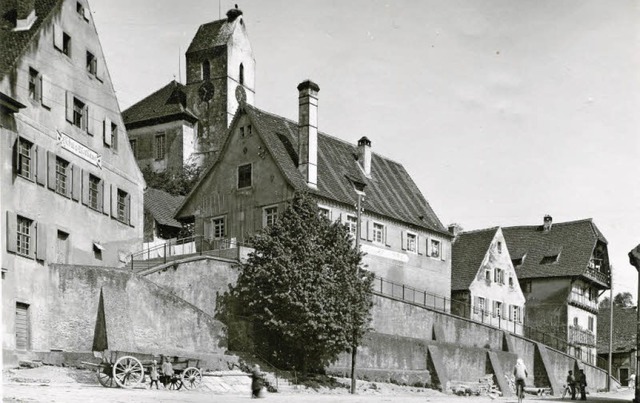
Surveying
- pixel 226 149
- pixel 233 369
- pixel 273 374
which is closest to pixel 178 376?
pixel 233 369

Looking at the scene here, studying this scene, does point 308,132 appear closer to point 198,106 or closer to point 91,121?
point 91,121

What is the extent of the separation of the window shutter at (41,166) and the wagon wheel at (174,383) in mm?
9002

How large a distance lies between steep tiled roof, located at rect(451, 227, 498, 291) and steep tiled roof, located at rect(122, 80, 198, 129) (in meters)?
25.4

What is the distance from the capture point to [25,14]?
36031mm

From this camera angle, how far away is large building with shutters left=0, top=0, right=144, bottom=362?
32469 mm

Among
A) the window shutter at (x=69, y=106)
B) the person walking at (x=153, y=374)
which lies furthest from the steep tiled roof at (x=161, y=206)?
the person walking at (x=153, y=374)

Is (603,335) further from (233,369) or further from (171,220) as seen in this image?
(233,369)

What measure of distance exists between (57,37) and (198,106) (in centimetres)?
4852

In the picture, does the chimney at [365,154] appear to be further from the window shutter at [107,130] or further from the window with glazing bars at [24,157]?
the window with glazing bars at [24,157]

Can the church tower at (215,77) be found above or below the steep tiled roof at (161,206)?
above

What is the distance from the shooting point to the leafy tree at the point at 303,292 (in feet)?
133

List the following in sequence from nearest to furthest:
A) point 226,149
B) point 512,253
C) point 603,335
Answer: point 226,149 < point 512,253 < point 603,335

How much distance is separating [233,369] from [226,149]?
20487 millimetres

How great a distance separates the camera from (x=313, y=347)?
40.8 m
